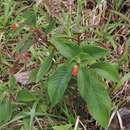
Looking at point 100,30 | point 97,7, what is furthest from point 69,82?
point 97,7

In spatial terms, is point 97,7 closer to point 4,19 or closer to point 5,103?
point 4,19

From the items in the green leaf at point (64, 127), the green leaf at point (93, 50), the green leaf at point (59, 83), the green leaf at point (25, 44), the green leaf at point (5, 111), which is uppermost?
the green leaf at point (25, 44)

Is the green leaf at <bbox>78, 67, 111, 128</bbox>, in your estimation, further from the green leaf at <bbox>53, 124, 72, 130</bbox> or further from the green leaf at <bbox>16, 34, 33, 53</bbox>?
the green leaf at <bbox>16, 34, 33, 53</bbox>

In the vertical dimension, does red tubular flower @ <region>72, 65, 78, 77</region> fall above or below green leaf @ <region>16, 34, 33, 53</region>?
below

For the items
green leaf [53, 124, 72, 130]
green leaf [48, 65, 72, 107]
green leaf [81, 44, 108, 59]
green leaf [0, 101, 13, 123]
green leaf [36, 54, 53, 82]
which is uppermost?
green leaf [81, 44, 108, 59]

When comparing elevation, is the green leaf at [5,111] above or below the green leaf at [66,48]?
below

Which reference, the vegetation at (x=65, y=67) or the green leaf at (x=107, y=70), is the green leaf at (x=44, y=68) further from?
the green leaf at (x=107, y=70)

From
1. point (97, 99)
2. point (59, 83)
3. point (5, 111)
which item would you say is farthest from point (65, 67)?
point (5, 111)

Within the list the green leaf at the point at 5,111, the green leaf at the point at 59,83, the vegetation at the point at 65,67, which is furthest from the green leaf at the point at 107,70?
the green leaf at the point at 5,111

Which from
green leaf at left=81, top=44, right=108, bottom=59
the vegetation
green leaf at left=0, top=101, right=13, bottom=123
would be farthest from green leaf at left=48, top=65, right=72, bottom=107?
green leaf at left=0, top=101, right=13, bottom=123
